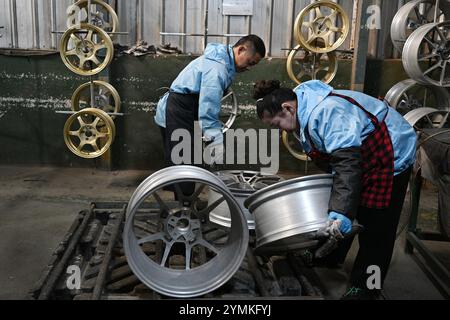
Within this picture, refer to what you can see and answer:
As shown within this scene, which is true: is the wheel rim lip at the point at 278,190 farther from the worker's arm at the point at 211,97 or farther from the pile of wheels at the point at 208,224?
the worker's arm at the point at 211,97

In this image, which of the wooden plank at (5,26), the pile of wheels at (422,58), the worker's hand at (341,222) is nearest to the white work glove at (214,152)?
the worker's hand at (341,222)

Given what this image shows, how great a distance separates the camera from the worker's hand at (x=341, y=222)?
2156mm

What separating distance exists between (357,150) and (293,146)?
122 inches

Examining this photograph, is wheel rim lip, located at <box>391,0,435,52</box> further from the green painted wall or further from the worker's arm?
the worker's arm

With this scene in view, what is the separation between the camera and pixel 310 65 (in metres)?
5.02

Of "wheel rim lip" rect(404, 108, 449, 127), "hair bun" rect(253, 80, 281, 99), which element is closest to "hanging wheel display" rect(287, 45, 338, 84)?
"wheel rim lip" rect(404, 108, 449, 127)

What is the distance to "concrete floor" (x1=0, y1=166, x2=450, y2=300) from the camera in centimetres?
299

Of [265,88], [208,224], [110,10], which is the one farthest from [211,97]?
Answer: [110,10]

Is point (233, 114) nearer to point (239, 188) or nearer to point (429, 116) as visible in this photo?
point (239, 188)

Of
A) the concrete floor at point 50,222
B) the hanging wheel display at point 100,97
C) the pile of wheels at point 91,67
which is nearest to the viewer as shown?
the concrete floor at point 50,222

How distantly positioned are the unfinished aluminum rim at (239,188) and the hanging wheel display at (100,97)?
5.82ft

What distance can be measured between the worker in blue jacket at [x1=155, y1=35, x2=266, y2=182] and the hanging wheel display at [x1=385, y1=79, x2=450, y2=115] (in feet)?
7.10

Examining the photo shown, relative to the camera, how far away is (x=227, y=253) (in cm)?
260

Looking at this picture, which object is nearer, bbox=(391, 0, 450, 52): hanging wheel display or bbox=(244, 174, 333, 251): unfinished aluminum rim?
bbox=(244, 174, 333, 251): unfinished aluminum rim
